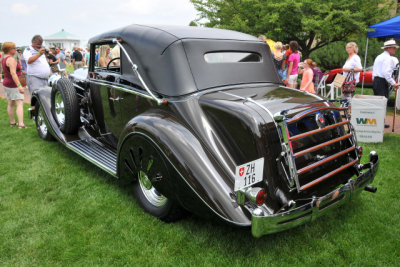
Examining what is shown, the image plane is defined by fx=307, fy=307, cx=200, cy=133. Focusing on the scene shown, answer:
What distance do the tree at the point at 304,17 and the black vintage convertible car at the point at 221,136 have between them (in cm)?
993

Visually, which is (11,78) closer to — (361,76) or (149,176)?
(149,176)

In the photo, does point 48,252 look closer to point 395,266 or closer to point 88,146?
point 88,146

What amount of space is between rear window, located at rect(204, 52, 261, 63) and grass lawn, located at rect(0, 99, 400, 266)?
1.71m

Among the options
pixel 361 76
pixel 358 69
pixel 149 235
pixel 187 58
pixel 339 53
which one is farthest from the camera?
pixel 339 53

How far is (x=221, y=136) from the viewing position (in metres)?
2.66

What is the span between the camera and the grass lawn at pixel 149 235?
101 inches

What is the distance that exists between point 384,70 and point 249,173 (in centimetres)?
576

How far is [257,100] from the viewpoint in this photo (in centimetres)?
Answer: 281

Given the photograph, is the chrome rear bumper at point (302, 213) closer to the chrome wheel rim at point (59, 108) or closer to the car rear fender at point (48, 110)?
the car rear fender at point (48, 110)

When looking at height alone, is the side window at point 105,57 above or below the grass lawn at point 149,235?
above

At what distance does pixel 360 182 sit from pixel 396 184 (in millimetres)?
1551

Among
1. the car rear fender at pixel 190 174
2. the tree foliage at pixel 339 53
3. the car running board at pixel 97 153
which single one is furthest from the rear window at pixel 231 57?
the tree foliage at pixel 339 53

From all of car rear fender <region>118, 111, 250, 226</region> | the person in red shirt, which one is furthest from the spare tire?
the person in red shirt

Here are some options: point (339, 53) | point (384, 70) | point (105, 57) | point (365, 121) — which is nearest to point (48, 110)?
point (105, 57)
